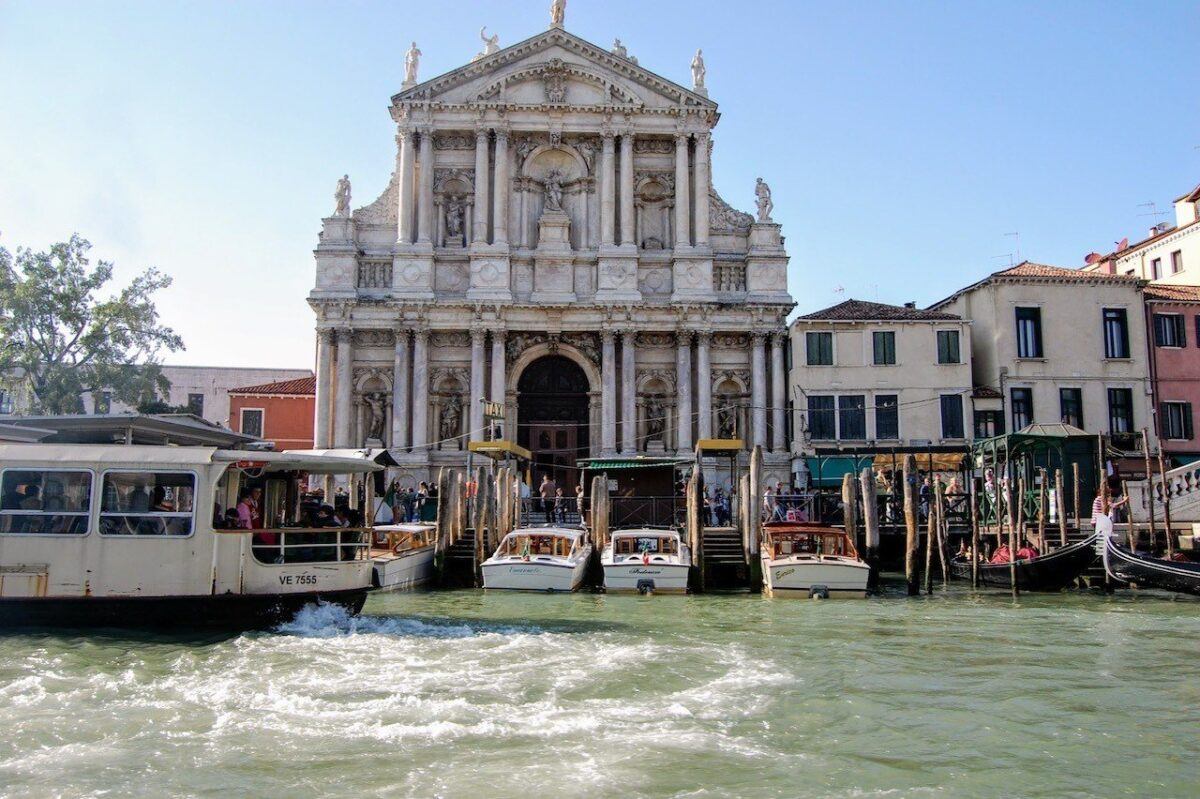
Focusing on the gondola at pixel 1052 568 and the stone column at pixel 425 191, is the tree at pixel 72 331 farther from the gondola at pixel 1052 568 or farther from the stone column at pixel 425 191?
the gondola at pixel 1052 568

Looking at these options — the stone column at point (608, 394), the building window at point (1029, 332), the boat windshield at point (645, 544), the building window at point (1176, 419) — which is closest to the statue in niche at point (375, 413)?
the stone column at point (608, 394)

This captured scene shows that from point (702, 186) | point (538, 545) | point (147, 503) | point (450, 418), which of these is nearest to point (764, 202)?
point (702, 186)

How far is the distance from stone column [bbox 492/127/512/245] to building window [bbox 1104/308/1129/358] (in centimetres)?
1793

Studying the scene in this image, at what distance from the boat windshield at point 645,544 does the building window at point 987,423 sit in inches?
568

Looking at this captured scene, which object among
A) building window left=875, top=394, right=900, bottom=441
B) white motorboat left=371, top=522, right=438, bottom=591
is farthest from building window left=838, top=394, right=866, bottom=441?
white motorboat left=371, top=522, right=438, bottom=591

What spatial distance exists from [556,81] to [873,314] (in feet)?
Result: 39.0

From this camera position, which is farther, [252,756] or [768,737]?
[768,737]

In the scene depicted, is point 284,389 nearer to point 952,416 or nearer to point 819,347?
point 819,347

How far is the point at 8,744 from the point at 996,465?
2033 centimetres

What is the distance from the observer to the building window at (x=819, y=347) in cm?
2995

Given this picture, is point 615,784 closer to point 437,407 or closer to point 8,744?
point 8,744

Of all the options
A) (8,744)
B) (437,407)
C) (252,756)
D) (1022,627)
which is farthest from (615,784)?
(437,407)

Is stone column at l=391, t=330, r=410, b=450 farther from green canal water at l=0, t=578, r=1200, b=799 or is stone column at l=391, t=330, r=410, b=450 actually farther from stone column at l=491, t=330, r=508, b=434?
green canal water at l=0, t=578, r=1200, b=799

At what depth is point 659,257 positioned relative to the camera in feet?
101
